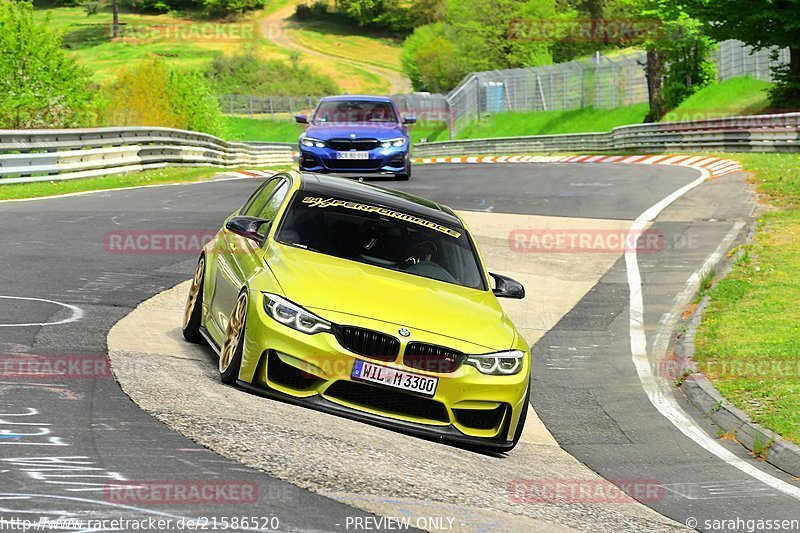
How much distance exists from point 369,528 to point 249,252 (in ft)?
12.9

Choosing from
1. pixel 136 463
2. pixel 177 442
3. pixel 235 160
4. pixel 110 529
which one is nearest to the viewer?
pixel 110 529

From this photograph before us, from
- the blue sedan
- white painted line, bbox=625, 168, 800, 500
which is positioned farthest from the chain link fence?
white painted line, bbox=625, 168, 800, 500

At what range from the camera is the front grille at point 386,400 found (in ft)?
25.4

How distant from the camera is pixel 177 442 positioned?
21.2 feet

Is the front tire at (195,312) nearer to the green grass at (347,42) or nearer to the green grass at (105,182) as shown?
the green grass at (105,182)

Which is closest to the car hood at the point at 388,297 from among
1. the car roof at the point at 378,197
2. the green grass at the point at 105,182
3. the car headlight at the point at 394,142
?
the car roof at the point at 378,197

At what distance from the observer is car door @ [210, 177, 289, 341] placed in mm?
8828

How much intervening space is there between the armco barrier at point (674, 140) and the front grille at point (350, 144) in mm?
14761

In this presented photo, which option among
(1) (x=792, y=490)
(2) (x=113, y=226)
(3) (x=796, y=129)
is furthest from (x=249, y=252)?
(3) (x=796, y=129)

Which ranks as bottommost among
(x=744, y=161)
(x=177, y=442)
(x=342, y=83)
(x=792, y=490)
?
(x=342, y=83)

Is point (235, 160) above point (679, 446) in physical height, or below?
below

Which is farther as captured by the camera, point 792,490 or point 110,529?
point 792,490

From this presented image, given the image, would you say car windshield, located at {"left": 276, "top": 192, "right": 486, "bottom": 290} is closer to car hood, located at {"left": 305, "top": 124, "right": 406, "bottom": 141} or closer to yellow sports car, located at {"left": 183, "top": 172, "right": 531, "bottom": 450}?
yellow sports car, located at {"left": 183, "top": 172, "right": 531, "bottom": 450}

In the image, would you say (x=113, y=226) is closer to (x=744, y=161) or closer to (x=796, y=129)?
(x=744, y=161)
